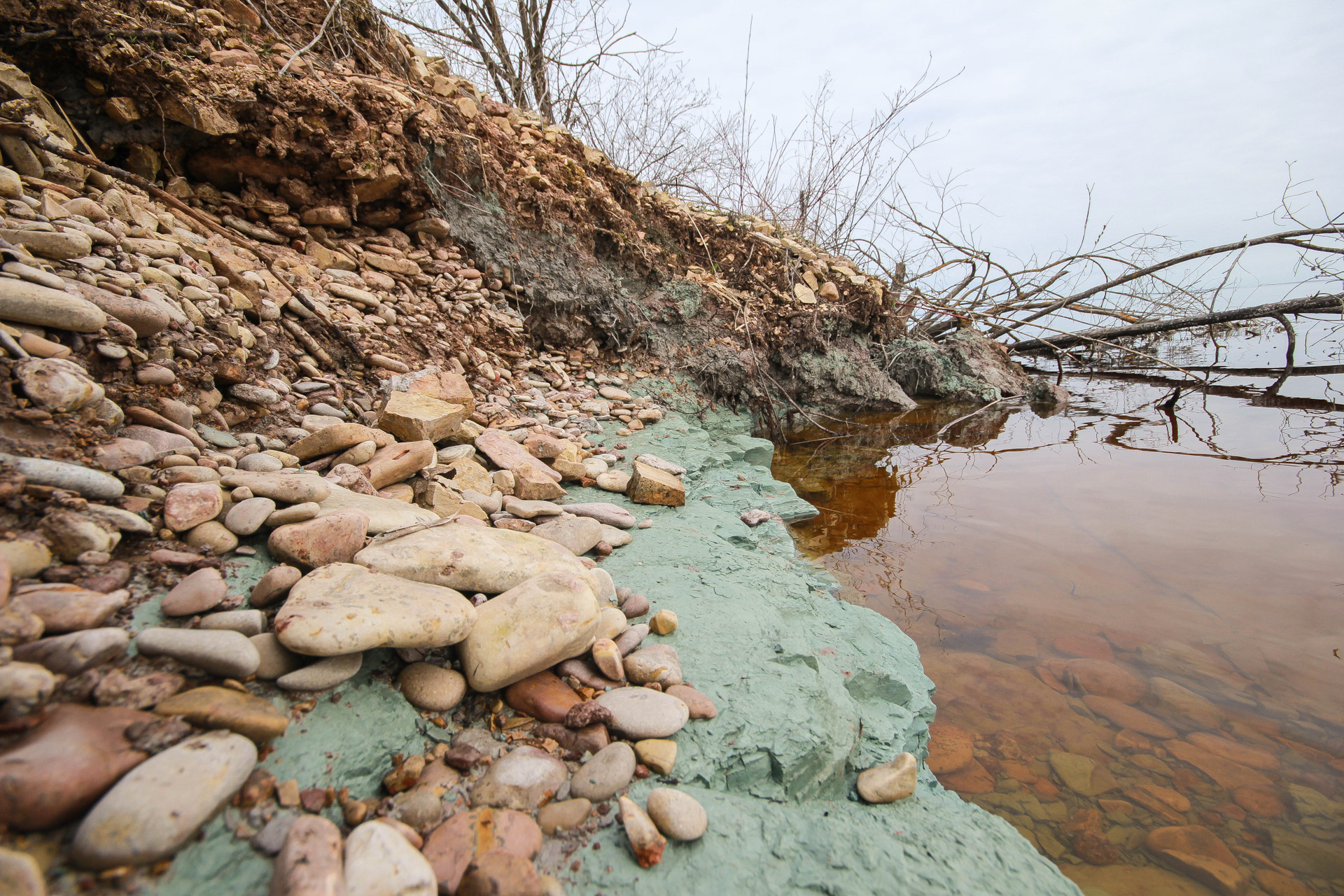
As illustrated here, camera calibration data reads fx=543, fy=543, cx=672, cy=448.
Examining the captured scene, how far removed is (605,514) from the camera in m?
2.23

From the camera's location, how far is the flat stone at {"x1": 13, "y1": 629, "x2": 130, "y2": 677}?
83 cm

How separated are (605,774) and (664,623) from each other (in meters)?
0.54

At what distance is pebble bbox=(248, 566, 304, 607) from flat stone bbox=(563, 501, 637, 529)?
1.10 m

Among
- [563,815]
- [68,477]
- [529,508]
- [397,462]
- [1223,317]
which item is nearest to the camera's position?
[563,815]

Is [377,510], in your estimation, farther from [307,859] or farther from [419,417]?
[307,859]

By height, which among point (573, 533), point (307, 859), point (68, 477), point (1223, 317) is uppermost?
point (1223, 317)

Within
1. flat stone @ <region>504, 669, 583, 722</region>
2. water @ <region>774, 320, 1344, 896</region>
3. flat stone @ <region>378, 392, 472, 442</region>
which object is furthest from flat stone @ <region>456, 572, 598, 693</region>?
water @ <region>774, 320, 1344, 896</region>

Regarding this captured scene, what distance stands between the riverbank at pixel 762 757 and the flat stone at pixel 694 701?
0.07ft

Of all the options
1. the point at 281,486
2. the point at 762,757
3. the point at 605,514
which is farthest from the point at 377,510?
the point at 762,757

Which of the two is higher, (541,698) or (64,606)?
(64,606)

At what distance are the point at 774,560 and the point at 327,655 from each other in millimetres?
1658

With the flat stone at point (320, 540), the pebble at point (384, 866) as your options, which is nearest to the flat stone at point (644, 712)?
the pebble at point (384, 866)

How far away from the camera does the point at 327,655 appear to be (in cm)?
104

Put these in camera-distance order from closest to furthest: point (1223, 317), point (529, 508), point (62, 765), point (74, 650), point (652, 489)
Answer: point (62, 765) < point (74, 650) < point (529, 508) < point (652, 489) < point (1223, 317)
